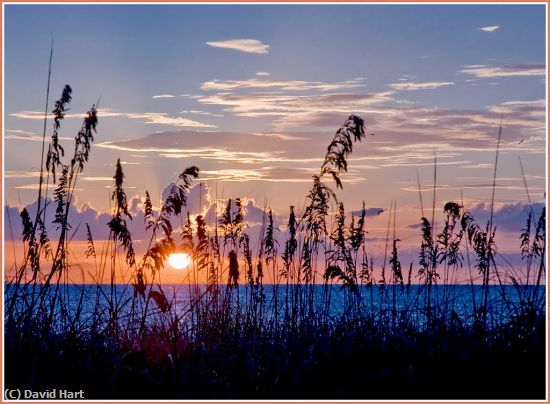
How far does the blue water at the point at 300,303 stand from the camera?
7796mm

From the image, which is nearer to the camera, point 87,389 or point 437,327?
point 87,389

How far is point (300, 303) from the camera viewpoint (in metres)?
9.63

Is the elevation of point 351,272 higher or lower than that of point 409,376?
higher

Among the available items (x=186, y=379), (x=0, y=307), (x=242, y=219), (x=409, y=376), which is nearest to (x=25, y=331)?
(x=0, y=307)

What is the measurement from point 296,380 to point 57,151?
3166mm

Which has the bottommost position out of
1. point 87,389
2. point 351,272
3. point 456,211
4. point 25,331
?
point 87,389

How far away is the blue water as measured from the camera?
7.80 meters

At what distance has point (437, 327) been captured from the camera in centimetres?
827

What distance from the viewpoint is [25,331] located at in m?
6.88

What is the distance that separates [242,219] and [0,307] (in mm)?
4697

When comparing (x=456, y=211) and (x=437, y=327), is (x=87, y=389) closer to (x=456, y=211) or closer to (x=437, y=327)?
(x=437, y=327)

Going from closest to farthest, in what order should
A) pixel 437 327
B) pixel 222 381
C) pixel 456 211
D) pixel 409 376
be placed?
pixel 409 376
pixel 222 381
pixel 437 327
pixel 456 211

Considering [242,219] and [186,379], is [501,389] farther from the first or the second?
[242,219]

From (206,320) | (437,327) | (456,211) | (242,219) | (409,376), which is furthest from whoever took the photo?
(242,219)
